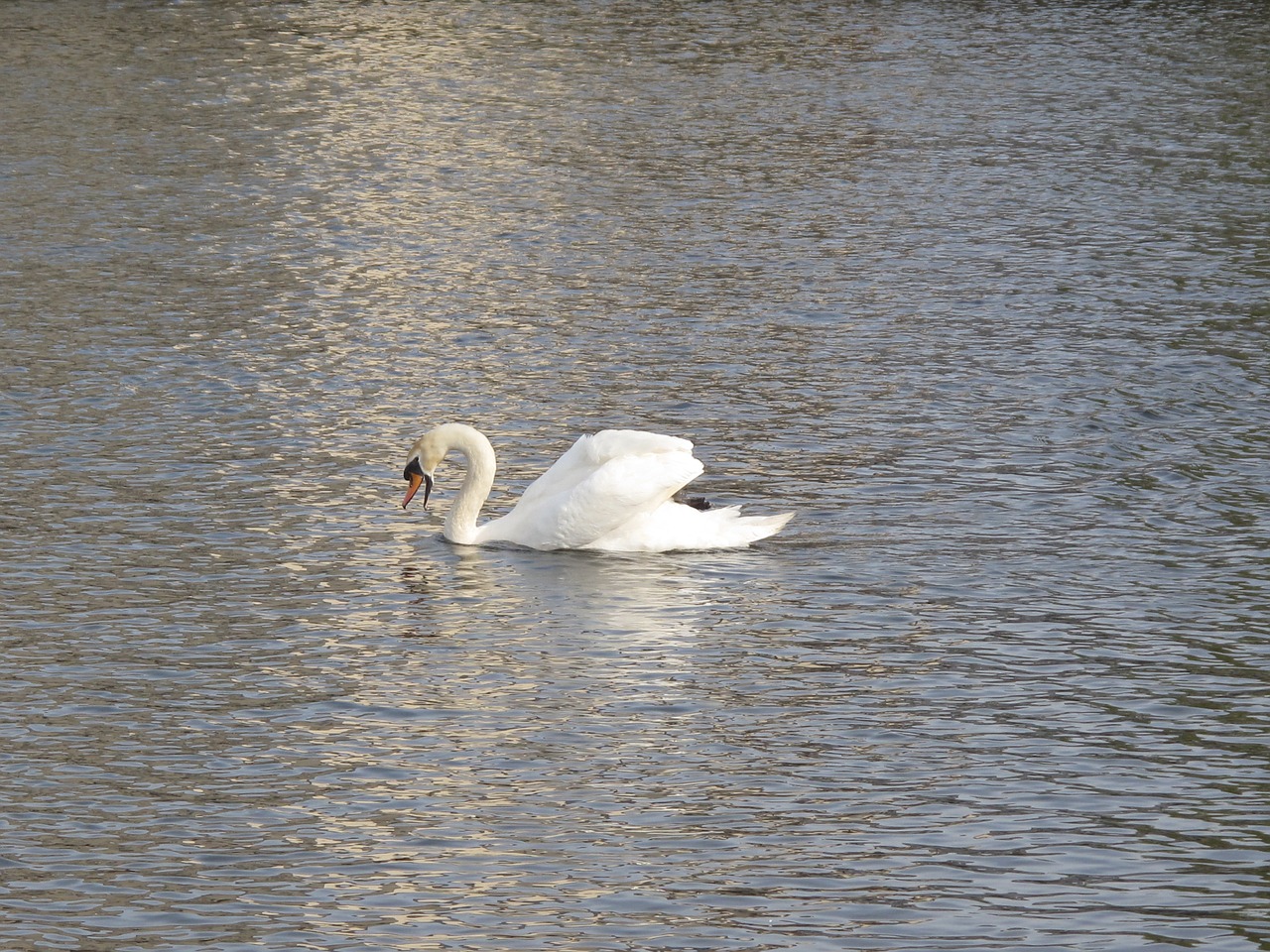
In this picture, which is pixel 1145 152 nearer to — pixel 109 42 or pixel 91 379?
pixel 91 379

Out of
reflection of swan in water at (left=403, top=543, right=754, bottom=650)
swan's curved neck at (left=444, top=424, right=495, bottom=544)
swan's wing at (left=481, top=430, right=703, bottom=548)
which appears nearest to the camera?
reflection of swan in water at (left=403, top=543, right=754, bottom=650)

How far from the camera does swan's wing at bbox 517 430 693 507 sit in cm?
1734

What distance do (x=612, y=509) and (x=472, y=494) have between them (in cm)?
135

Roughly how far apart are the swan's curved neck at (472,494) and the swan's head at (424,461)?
363mm

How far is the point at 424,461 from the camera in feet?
61.0

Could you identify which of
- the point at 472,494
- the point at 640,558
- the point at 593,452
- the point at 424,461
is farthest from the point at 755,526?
the point at 424,461

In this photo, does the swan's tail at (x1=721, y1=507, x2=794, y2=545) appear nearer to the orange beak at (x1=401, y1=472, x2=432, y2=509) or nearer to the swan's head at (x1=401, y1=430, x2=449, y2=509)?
the swan's head at (x1=401, y1=430, x2=449, y2=509)

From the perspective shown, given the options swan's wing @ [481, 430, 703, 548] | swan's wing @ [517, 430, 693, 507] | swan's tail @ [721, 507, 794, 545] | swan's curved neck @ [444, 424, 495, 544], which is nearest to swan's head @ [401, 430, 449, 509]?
swan's curved neck @ [444, 424, 495, 544]

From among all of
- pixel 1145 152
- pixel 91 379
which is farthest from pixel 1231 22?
pixel 91 379

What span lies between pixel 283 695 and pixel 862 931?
4.96 meters

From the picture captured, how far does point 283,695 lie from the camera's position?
14.1 metres

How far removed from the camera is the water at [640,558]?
1141 centimetres

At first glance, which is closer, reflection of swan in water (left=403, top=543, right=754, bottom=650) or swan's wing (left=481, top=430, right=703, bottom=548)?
reflection of swan in water (left=403, top=543, right=754, bottom=650)

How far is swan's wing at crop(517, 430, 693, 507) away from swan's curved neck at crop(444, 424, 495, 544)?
36 cm
